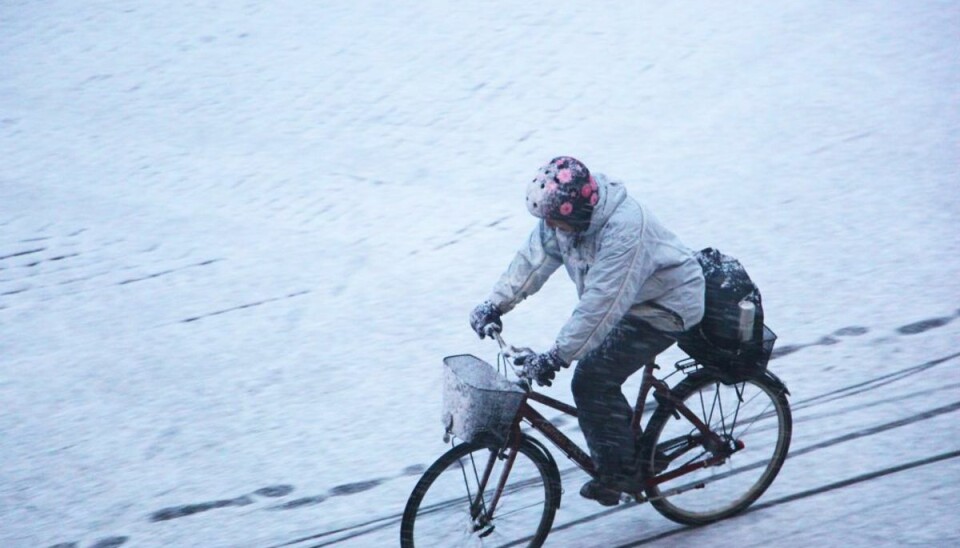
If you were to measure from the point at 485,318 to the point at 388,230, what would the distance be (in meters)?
3.80

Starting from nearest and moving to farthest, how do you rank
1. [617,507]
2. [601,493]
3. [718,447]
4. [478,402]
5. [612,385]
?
[478,402] → [612,385] → [601,493] → [718,447] → [617,507]

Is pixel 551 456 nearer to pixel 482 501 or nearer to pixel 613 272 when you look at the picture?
pixel 482 501

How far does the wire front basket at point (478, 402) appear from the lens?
3.85 m

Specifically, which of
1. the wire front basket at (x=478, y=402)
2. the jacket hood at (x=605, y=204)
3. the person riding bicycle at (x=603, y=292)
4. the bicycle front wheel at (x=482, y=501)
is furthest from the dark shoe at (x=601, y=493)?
the jacket hood at (x=605, y=204)

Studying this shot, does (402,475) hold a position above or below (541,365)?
below

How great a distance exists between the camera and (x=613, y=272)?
3889 mm

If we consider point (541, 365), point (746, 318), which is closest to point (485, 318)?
point (541, 365)

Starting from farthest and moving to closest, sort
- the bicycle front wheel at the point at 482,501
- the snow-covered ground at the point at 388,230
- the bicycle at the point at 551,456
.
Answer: the snow-covered ground at the point at 388,230 < the bicycle front wheel at the point at 482,501 < the bicycle at the point at 551,456

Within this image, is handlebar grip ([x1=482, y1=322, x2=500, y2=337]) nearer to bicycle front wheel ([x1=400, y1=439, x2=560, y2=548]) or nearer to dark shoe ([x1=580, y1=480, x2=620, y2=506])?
bicycle front wheel ([x1=400, y1=439, x2=560, y2=548])

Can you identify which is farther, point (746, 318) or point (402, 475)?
point (402, 475)

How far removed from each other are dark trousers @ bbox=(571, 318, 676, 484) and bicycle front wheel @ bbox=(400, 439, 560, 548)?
9.2 inches

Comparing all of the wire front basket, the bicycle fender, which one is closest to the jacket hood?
the wire front basket

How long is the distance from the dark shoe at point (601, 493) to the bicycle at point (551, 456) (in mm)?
50

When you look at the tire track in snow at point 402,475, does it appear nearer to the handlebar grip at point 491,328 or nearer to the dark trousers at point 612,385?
the dark trousers at point 612,385
